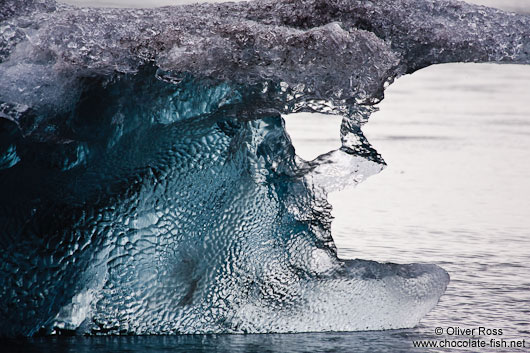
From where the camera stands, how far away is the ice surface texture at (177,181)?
1.67 m

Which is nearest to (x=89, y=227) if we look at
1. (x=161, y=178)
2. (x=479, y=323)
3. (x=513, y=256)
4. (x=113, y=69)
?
(x=161, y=178)

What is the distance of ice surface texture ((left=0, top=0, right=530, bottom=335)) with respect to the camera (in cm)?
167

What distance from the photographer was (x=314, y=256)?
69.1 inches

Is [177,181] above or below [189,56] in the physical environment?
below

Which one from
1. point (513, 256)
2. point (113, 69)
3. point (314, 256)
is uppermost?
point (113, 69)

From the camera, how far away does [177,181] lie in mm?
1727

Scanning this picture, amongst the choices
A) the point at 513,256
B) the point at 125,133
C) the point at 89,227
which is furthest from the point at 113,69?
the point at 513,256

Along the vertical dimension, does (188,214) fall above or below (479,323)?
above

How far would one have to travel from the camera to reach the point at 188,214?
172 centimetres

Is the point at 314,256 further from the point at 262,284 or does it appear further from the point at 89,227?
the point at 89,227

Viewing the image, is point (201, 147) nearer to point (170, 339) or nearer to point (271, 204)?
point (271, 204)

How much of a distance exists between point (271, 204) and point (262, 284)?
0.14 meters

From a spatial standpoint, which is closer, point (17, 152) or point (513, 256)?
point (17, 152)

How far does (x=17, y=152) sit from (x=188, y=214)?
0.99ft
